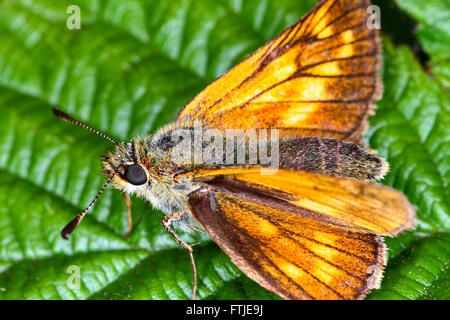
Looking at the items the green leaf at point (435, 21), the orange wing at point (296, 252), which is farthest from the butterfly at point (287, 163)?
the green leaf at point (435, 21)

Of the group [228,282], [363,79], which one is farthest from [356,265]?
[363,79]

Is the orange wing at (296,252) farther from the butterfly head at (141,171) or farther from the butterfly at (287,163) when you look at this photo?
the butterfly head at (141,171)

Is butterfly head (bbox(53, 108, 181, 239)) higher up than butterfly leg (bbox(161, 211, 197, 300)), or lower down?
higher up

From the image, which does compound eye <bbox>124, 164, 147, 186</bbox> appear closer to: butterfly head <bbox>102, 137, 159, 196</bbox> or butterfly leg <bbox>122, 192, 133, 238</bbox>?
butterfly head <bbox>102, 137, 159, 196</bbox>

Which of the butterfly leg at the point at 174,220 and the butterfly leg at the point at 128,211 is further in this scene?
the butterfly leg at the point at 128,211

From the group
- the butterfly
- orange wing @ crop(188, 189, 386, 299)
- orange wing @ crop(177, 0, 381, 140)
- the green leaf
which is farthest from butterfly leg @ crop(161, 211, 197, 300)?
the green leaf
